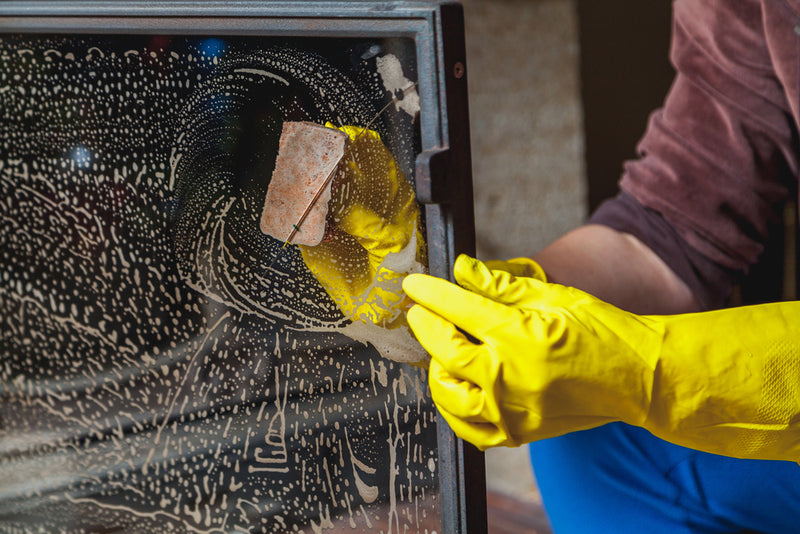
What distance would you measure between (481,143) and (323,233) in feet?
6.31

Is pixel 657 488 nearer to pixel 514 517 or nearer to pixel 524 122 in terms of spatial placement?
pixel 514 517

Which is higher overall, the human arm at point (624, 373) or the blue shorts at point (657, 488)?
the human arm at point (624, 373)

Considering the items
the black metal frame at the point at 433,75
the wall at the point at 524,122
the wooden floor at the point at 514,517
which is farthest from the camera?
the wall at the point at 524,122

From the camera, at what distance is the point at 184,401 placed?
2.77 feet

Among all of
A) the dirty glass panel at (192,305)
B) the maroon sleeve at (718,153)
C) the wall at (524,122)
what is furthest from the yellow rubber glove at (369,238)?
the wall at (524,122)

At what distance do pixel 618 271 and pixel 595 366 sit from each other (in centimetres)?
45

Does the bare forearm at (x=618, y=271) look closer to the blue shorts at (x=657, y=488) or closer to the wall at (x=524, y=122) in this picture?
the blue shorts at (x=657, y=488)

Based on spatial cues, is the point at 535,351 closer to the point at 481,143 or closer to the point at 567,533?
the point at 567,533

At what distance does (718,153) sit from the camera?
1078 millimetres

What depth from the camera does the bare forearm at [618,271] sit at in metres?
1.03

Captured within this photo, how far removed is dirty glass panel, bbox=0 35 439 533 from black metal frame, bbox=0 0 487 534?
0.02 meters

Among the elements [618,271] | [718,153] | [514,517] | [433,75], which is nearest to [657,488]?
[618,271]

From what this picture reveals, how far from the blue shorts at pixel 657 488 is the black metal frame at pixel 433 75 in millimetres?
317

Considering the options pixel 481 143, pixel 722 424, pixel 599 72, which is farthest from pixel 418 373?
pixel 599 72
